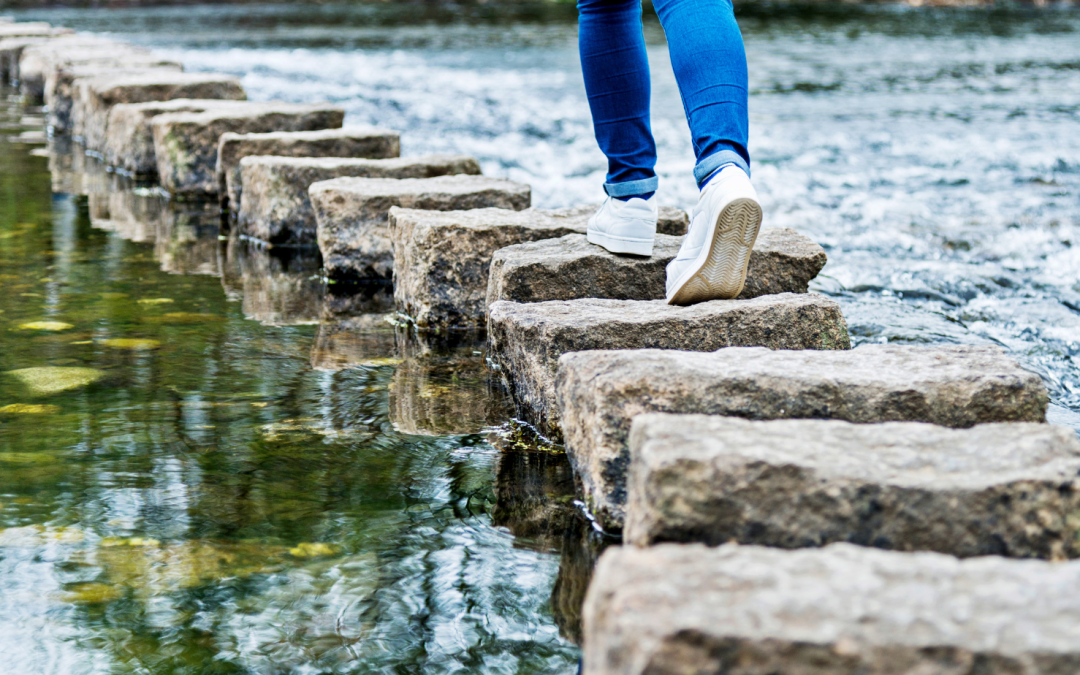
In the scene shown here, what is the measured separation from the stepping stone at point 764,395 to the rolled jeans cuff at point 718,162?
430 millimetres

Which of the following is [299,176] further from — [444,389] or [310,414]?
[310,414]

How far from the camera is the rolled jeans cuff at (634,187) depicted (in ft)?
7.22

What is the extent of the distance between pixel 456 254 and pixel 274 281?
721mm

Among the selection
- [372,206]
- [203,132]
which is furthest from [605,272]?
[203,132]

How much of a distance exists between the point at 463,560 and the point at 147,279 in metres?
1.79

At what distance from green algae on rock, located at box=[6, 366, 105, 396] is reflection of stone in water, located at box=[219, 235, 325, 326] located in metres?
0.52

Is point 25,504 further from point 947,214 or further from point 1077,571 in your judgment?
point 947,214

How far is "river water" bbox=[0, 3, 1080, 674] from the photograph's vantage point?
123 centimetres

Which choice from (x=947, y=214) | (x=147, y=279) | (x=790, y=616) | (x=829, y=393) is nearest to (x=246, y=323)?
(x=147, y=279)

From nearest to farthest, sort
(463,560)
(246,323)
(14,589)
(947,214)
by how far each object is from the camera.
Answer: (14,589) → (463,560) → (246,323) → (947,214)

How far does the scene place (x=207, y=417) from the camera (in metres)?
1.85

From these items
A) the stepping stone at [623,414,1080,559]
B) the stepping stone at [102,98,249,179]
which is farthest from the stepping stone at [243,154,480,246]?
the stepping stone at [623,414,1080,559]

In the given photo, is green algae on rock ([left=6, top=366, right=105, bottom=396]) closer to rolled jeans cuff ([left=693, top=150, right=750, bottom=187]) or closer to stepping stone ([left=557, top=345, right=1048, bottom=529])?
stepping stone ([left=557, top=345, right=1048, bottom=529])

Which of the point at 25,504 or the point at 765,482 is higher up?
the point at 765,482
